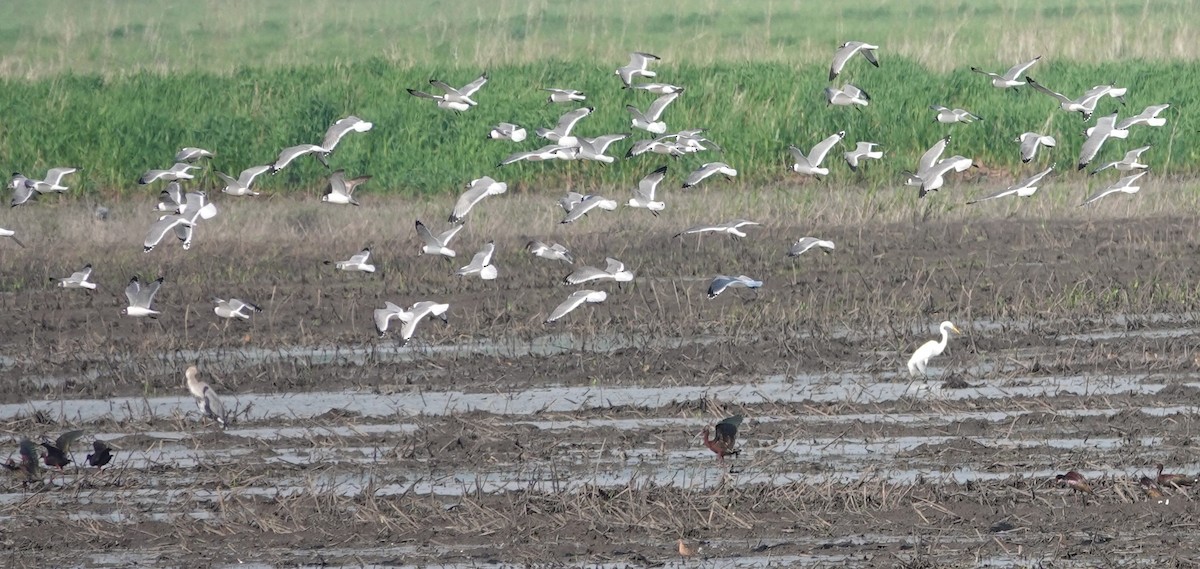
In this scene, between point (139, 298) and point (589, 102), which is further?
point (589, 102)

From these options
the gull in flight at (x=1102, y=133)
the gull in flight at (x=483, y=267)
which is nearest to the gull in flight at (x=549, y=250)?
the gull in flight at (x=483, y=267)

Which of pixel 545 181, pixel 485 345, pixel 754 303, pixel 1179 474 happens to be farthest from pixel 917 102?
pixel 1179 474

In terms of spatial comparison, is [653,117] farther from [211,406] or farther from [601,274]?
[211,406]

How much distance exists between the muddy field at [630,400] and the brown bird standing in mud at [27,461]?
19 cm

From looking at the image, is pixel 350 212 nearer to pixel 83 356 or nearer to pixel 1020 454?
pixel 83 356

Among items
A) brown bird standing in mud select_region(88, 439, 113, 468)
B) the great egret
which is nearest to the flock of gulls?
the great egret

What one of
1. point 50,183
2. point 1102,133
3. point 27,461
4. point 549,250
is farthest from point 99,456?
point 1102,133

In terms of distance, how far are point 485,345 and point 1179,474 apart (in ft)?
16.8

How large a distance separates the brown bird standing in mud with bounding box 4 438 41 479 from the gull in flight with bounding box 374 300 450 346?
342cm

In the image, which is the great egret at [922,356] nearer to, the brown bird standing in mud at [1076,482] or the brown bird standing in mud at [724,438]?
the brown bird standing in mud at [724,438]

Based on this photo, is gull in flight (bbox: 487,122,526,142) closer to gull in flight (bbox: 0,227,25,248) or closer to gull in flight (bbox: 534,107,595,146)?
gull in flight (bbox: 534,107,595,146)

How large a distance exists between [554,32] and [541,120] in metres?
16.3

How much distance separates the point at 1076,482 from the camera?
23.6ft

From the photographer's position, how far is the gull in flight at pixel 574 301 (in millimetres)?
11719
